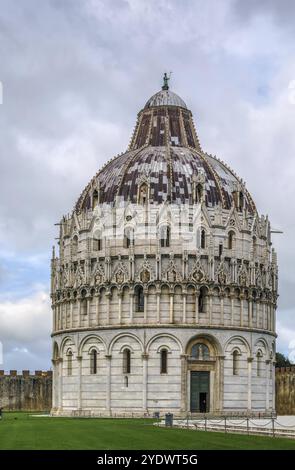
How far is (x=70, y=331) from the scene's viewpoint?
9012cm

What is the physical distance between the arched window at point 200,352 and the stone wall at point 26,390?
33.5 m

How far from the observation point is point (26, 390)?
115812 mm

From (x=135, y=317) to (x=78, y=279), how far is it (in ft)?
24.2

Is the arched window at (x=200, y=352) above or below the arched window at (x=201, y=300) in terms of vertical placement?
below

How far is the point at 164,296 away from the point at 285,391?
3165cm

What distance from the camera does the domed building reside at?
85562 mm

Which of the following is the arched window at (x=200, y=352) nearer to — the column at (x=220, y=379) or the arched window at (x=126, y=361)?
the column at (x=220, y=379)

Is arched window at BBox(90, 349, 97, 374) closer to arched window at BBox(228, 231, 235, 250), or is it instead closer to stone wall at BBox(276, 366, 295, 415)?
arched window at BBox(228, 231, 235, 250)

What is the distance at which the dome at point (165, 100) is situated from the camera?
98.7 meters

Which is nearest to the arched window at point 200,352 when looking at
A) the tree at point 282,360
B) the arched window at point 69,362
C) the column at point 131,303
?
the column at point 131,303

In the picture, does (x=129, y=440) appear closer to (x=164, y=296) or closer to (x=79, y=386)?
(x=164, y=296)

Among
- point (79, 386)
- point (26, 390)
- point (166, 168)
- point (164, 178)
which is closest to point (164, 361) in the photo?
point (79, 386)

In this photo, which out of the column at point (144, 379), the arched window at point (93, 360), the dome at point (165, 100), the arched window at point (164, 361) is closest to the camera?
the column at point (144, 379)
